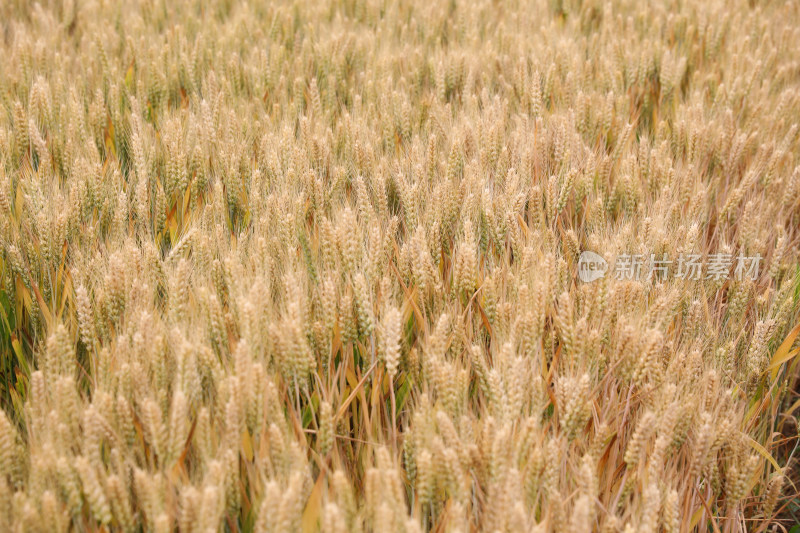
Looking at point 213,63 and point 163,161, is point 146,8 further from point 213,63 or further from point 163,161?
point 163,161

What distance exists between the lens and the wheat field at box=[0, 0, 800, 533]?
4.17 feet

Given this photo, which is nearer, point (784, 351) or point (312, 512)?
point (312, 512)

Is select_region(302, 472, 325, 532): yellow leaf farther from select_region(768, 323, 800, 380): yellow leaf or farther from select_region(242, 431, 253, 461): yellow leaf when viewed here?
select_region(768, 323, 800, 380): yellow leaf

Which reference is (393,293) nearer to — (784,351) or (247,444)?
(247,444)

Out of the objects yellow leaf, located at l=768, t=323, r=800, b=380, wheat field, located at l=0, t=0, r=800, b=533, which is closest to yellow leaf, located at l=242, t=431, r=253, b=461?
wheat field, located at l=0, t=0, r=800, b=533

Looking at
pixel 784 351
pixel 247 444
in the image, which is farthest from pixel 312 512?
pixel 784 351

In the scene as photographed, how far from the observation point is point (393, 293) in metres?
1.75

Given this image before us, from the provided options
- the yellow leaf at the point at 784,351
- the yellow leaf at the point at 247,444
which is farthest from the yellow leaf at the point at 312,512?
the yellow leaf at the point at 784,351

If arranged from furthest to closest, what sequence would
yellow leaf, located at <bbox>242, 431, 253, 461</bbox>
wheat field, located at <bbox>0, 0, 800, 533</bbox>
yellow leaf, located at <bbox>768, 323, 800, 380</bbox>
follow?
→ 1. yellow leaf, located at <bbox>768, 323, 800, 380</bbox>
2. yellow leaf, located at <bbox>242, 431, 253, 461</bbox>
3. wheat field, located at <bbox>0, 0, 800, 533</bbox>

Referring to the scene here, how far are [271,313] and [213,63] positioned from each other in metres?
1.95

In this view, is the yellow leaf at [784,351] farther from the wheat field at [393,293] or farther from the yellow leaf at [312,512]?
the yellow leaf at [312,512]

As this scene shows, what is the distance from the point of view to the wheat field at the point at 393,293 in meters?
1.27

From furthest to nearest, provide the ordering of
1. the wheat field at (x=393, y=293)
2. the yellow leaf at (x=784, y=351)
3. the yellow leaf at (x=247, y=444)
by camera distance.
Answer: the yellow leaf at (x=784, y=351) < the yellow leaf at (x=247, y=444) < the wheat field at (x=393, y=293)

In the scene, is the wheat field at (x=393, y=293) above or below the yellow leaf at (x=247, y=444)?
above
